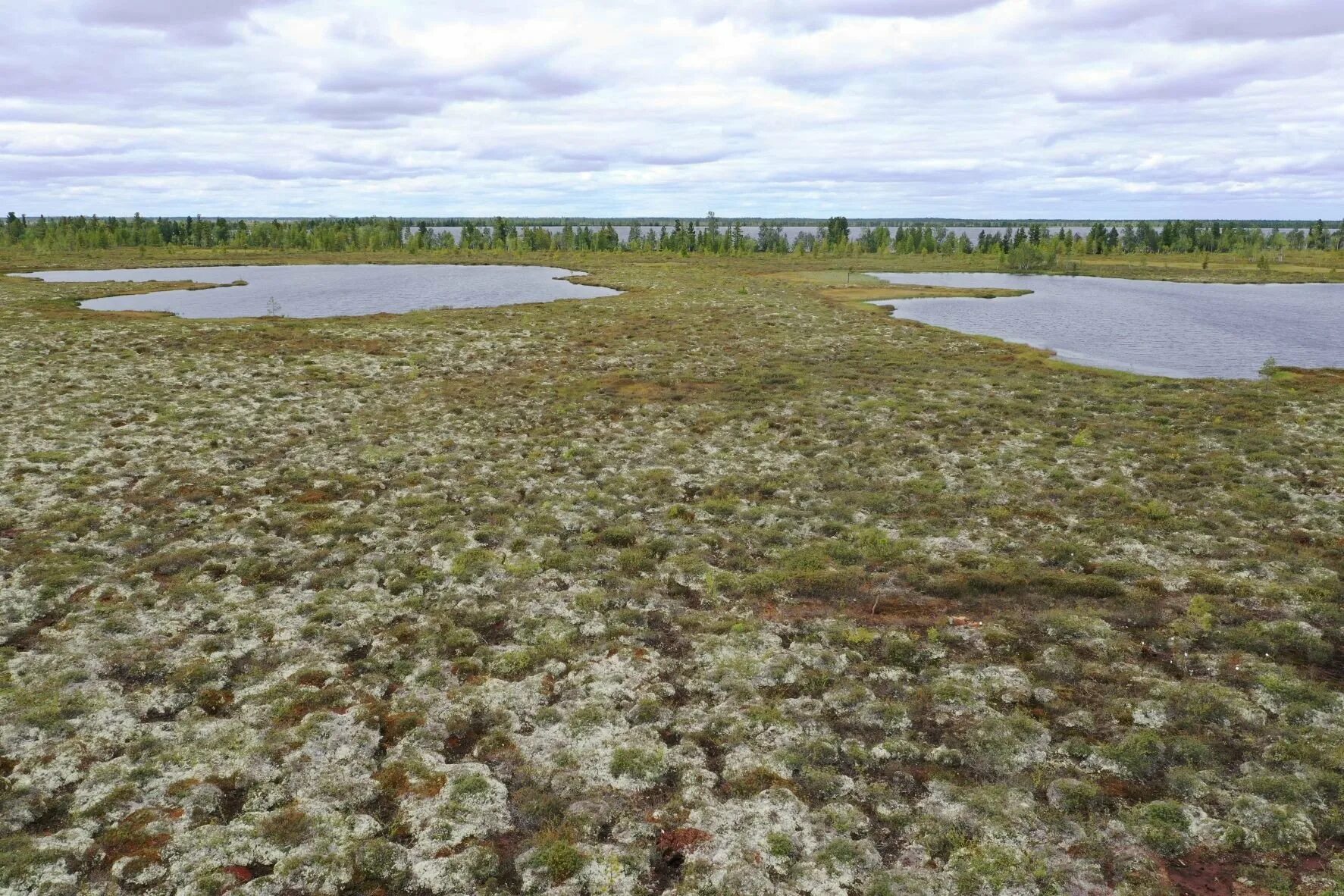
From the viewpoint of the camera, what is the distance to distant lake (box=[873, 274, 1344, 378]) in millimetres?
55781

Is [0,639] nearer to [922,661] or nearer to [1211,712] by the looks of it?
[922,661]

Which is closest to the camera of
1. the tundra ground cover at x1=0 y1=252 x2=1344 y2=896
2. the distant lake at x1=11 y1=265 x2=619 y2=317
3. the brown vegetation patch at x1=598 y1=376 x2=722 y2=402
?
the tundra ground cover at x1=0 y1=252 x2=1344 y2=896

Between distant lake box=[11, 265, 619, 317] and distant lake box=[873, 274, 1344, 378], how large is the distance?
4640cm

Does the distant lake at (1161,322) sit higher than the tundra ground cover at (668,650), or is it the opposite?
the distant lake at (1161,322)

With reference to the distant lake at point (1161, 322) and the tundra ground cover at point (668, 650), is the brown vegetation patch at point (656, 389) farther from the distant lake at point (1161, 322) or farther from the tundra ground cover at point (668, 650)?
the distant lake at point (1161, 322)

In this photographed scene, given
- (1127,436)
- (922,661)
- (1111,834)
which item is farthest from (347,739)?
(1127,436)

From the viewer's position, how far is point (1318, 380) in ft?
151

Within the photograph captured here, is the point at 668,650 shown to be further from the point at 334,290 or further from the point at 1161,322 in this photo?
the point at 334,290

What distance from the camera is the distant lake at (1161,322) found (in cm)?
5578

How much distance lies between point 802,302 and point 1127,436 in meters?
55.4

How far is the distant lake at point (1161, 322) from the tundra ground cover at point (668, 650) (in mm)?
20470

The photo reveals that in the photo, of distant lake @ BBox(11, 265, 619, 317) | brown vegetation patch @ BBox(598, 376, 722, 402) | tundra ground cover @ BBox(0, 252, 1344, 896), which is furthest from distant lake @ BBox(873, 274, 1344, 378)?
distant lake @ BBox(11, 265, 619, 317)

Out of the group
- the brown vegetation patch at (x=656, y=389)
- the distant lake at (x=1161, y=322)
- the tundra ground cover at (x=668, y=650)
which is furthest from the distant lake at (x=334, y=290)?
the tundra ground cover at (x=668, y=650)

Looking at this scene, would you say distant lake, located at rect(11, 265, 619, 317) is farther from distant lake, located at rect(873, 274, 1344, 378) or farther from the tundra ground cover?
the tundra ground cover
